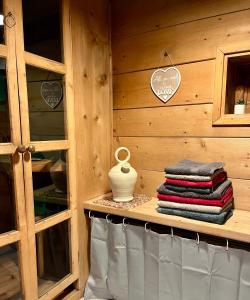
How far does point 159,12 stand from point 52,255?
1.49 metres

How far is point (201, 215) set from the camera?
3.73 feet

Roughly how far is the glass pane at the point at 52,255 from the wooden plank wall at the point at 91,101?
0.34ft

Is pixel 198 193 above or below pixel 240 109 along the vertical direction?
below

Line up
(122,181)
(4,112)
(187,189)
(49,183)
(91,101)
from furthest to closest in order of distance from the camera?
(91,101), (122,181), (49,183), (187,189), (4,112)

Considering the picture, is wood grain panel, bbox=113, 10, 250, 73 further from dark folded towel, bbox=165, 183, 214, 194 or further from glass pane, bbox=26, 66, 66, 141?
dark folded towel, bbox=165, 183, 214, 194

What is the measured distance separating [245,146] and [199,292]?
73cm

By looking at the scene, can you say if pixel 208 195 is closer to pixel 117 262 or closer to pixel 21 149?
pixel 117 262

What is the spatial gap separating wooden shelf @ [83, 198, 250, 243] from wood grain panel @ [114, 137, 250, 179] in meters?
0.24

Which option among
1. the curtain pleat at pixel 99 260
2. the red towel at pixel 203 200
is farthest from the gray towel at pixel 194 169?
the curtain pleat at pixel 99 260

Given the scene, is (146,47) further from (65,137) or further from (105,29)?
(65,137)

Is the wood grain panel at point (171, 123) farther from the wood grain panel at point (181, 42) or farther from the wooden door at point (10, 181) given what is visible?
the wooden door at point (10, 181)

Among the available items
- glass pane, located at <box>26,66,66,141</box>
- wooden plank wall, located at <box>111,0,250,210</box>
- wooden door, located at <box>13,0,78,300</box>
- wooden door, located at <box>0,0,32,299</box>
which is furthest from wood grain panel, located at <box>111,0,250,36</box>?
wooden door, located at <box>0,0,32,299</box>

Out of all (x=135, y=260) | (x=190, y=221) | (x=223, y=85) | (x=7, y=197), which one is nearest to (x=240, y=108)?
(x=223, y=85)

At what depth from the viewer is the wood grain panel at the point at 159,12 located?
1.27 meters
